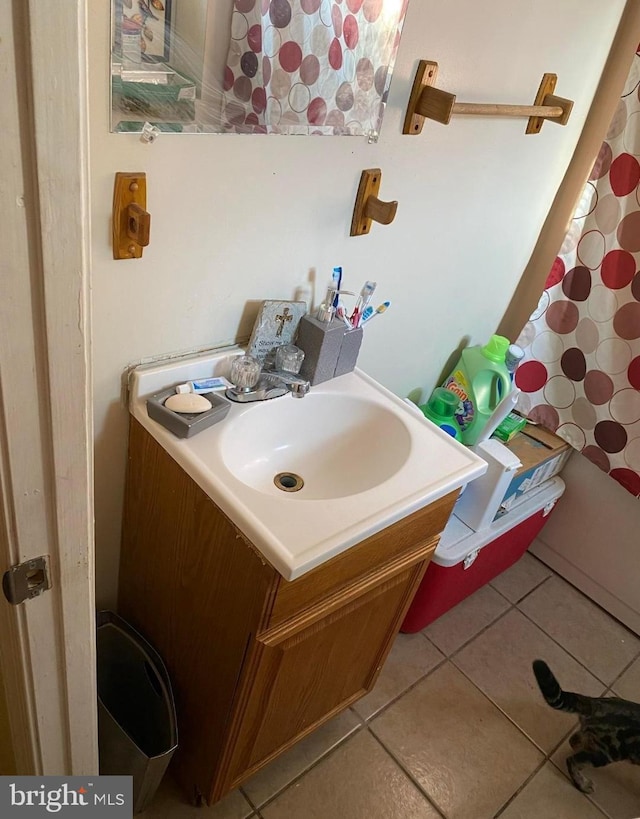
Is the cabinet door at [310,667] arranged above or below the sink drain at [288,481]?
below

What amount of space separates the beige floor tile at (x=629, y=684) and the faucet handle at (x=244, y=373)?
1.47 metres

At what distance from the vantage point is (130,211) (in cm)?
93

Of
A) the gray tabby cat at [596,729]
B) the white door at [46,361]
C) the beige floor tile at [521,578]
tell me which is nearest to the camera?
the white door at [46,361]

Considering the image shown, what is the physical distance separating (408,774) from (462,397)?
948 millimetres

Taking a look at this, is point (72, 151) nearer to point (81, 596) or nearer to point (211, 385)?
point (81, 596)

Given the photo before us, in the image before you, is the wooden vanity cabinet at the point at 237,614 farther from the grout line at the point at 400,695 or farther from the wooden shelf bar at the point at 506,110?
the wooden shelf bar at the point at 506,110

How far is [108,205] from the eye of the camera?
3.03 feet

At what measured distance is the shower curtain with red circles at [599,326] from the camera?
61.9 inches

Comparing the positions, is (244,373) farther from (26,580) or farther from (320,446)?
(26,580)

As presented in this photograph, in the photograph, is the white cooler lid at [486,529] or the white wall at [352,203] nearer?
the white wall at [352,203]

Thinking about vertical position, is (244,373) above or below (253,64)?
below

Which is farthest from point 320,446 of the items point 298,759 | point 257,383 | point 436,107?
point 298,759

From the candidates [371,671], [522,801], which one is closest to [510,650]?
[522,801]

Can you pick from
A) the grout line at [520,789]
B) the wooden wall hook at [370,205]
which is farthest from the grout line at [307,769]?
the wooden wall hook at [370,205]
